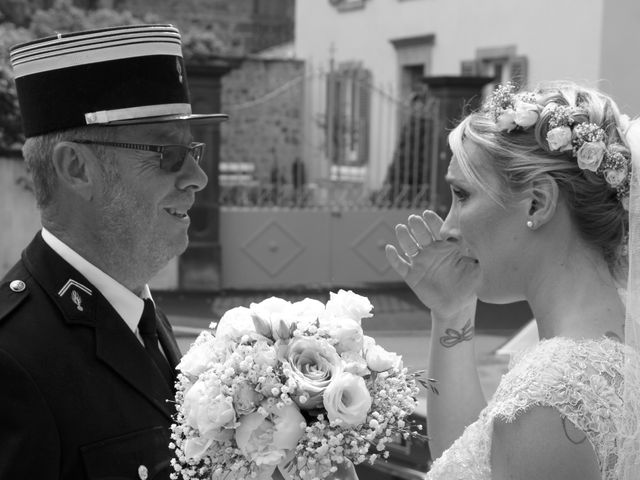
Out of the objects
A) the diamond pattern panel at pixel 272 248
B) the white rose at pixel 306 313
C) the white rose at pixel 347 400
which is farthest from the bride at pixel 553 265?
the diamond pattern panel at pixel 272 248

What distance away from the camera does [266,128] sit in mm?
14773

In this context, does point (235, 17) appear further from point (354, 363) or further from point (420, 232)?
point (354, 363)

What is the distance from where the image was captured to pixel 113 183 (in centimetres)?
258

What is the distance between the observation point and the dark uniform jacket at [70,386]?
2178mm

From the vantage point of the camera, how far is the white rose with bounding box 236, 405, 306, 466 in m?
2.09

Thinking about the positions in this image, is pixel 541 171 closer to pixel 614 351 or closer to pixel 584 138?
pixel 584 138

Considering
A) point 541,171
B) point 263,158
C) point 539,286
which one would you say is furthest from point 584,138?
point 263,158

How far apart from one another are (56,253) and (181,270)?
10322mm

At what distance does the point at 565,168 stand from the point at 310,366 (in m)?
0.82

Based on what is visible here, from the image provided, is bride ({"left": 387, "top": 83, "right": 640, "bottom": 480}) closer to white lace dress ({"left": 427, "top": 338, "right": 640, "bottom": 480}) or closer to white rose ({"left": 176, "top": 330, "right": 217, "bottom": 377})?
white lace dress ({"left": 427, "top": 338, "right": 640, "bottom": 480})

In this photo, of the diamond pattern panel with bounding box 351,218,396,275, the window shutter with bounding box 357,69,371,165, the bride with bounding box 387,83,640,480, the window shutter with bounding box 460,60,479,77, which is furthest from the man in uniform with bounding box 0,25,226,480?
the window shutter with bounding box 460,60,479,77

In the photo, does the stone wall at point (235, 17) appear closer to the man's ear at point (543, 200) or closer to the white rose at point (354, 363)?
the man's ear at point (543, 200)

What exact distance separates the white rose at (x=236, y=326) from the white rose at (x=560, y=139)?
2.81ft

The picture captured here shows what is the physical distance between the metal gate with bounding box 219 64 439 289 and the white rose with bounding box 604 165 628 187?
1054 centimetres
